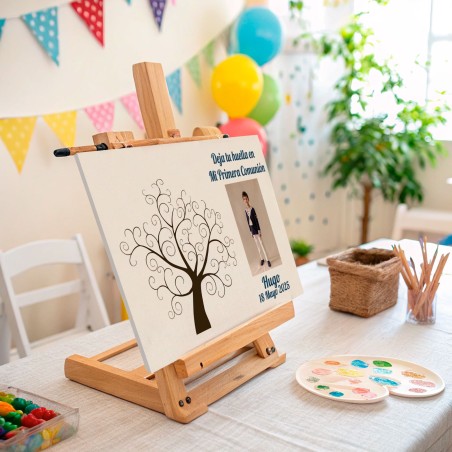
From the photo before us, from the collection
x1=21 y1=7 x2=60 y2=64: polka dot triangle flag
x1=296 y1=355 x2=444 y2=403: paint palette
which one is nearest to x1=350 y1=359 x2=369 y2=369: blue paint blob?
x1=296 y1=355 x2=444 y2=403: paint palette

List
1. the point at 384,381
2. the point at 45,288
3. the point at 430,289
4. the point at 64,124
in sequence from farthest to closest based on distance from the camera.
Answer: the point at 64,124, the point at 45,288, the point at 430,289, the point at 384,381

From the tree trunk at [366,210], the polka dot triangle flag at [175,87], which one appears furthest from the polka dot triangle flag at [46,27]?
the tree trunk at [366,210]

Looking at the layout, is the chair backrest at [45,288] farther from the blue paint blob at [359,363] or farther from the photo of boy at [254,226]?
the blue paint blob at [359,363]

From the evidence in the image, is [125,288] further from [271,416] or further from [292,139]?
[292,139]

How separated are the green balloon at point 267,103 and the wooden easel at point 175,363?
2.22 meters

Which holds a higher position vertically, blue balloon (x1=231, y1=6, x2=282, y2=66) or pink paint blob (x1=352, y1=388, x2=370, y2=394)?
blue balloon (x1=231, y1=6, x2=282, y2=66)

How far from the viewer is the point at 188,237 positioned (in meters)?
1.26

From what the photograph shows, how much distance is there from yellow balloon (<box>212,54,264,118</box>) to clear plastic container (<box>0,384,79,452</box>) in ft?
7.87

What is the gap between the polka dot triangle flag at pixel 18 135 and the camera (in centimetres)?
273

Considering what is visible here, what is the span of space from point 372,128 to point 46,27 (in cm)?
222

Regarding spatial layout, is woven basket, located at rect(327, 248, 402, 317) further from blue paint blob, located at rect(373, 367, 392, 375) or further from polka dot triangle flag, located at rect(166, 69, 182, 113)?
polka dot triangle flag, located at rect(166, 69, 182, 113)

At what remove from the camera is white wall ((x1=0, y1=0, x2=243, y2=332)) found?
109 inches

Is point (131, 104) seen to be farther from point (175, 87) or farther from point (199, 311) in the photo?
point (199, 311)

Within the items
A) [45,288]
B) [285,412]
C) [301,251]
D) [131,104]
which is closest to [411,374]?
[285,412]
